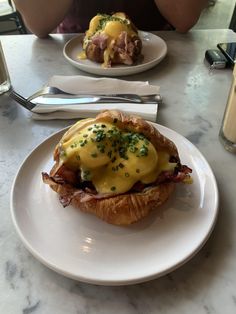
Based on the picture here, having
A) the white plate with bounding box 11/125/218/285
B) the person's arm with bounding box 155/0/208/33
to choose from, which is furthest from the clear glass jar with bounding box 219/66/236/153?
the person's arm with bounding box 155/0/208/33

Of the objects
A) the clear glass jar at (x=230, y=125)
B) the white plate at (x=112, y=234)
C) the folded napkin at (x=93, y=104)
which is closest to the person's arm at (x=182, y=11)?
the folded napkin at (x=93, y=104)

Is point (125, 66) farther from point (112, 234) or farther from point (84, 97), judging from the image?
point (112, 234)

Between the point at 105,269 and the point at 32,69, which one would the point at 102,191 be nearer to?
the point at 105,269

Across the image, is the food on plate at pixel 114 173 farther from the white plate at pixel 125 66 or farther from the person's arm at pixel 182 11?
the person's arm at pixel 182 11

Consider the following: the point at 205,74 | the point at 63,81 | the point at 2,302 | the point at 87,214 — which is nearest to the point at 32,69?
the point at 63,81

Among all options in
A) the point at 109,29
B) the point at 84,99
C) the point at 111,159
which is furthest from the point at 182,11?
the point at 111,159
